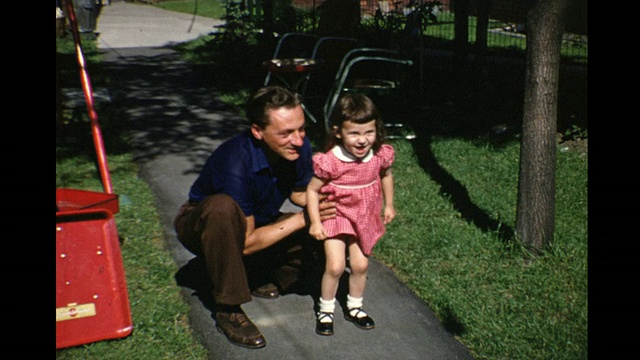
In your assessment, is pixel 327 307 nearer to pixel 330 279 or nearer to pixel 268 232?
pixel 330 279

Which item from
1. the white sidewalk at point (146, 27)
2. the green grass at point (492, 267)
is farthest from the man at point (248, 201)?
the white sidewalk at point (146, 27)

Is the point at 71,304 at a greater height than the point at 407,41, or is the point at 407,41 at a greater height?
the point at 407,41

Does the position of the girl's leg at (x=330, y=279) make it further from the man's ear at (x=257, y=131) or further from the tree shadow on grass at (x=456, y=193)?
the tree shadow on grass at (x=456, y=193)

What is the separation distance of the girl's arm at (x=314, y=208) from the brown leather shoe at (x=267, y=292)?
26.0 inches

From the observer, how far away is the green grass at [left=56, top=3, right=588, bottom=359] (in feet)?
10.8

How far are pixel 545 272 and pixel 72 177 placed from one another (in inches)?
152

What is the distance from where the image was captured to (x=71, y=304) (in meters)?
3.22

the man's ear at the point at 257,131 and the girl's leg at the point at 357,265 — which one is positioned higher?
the man's ear at the point at 257,131

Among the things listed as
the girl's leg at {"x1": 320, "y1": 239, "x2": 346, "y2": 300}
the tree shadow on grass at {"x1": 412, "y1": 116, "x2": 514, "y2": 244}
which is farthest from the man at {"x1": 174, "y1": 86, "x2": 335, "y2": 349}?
the tree shadow on grass at {"x1": 412, "y1": 116, "x2": 514, "y2": 244}

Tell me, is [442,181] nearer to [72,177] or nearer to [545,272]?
[545,272]

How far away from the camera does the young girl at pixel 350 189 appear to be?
326 cm

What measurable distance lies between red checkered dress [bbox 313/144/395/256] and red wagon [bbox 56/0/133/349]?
113cm

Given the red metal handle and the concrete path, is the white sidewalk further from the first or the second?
the red metal handle
